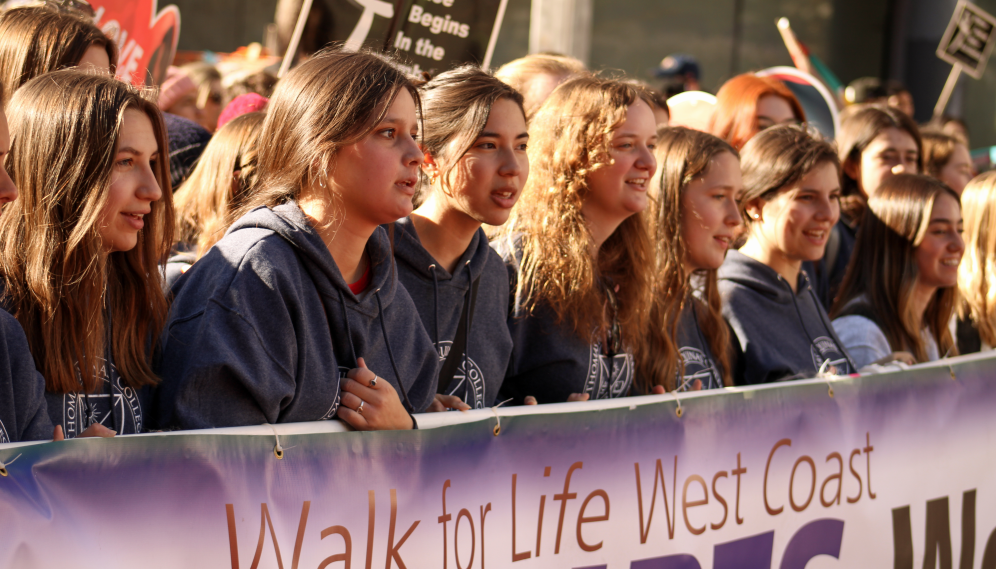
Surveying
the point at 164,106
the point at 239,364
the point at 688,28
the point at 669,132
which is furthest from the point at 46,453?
the point at 688,28

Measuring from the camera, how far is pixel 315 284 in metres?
2.23

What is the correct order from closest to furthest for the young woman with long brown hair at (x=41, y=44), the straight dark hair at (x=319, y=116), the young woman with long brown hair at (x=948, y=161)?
the straight dark hair at (x=319, y=116)
the young woman with long brown hair at (x=41, y=44)
the young woman with long brown hair at (x=948, y=161)

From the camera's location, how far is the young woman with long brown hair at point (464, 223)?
8.96ft

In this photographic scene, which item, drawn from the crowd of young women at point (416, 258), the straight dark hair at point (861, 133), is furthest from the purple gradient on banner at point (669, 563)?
the straight dark hair at point (861, 133)

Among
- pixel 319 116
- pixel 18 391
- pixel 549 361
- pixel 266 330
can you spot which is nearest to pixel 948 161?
pixel 549 361

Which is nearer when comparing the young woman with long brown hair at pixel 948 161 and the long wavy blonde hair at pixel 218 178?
the long wavy blonde hair at pixel 218 178

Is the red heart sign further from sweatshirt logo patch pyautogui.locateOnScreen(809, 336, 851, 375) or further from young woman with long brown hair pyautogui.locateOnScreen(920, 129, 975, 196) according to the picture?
young woman with long brown hair pyautogui.locateOnScreen(920, 129, 975, 196)

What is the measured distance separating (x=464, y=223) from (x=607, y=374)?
696mm

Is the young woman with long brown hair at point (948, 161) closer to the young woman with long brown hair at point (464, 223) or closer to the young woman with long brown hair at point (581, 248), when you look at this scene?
the young woman with long brown hair at point (581, 248)

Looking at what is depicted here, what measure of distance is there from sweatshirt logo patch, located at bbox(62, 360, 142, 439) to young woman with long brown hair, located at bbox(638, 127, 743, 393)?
185 cm

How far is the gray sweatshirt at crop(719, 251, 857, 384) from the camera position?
361 cm

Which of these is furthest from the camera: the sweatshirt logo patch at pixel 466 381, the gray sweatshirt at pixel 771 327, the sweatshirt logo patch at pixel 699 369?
the gray sweatshirt at pixel 771 327

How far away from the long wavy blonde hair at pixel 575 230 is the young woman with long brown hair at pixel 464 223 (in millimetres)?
244

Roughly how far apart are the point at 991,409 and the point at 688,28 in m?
9.78
